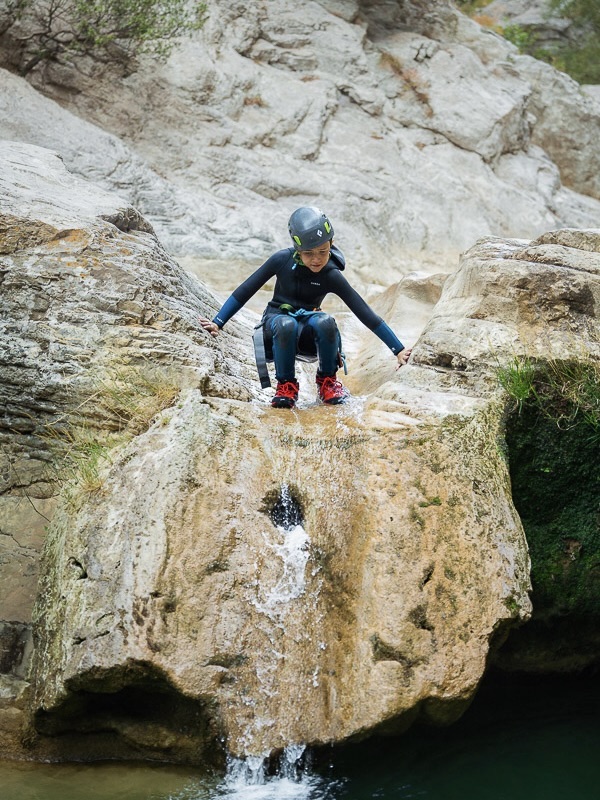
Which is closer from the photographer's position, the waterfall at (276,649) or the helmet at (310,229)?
the waterfall at (276,649)

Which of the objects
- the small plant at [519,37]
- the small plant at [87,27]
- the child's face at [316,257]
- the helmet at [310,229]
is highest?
the small plant at [519,37]

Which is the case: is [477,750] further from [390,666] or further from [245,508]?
[245,508]

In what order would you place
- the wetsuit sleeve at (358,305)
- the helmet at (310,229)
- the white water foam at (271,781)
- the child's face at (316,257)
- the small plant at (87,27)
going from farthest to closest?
the small plant at (87,27), the wetsuit sleeve at (358,305), the child's face at (316,257), the helmet at (310,229), the white water foam at (271,781)

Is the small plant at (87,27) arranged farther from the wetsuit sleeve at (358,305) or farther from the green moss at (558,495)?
the green moss at (558,495)

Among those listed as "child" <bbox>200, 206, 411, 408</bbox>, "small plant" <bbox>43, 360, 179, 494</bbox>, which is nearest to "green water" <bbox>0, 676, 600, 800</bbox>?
"small plant" <bbox>43, 360, 179, 494</bbox>

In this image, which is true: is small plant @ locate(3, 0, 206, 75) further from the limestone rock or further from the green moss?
the green moss

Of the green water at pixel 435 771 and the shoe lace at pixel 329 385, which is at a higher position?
the shoe lace at pixel 329 385

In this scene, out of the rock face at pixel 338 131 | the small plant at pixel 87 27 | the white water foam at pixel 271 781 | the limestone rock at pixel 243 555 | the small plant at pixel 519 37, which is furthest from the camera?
the small plant at pixel 519 37

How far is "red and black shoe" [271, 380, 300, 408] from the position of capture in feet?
19.4

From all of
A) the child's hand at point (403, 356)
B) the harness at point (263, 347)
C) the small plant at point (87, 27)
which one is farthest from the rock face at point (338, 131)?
the child's hand at point (403, 356)

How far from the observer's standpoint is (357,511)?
4.85 m

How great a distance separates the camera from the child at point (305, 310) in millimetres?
5961

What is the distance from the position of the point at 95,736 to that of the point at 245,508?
145 cm

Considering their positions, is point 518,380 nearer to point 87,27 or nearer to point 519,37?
point 87,27
